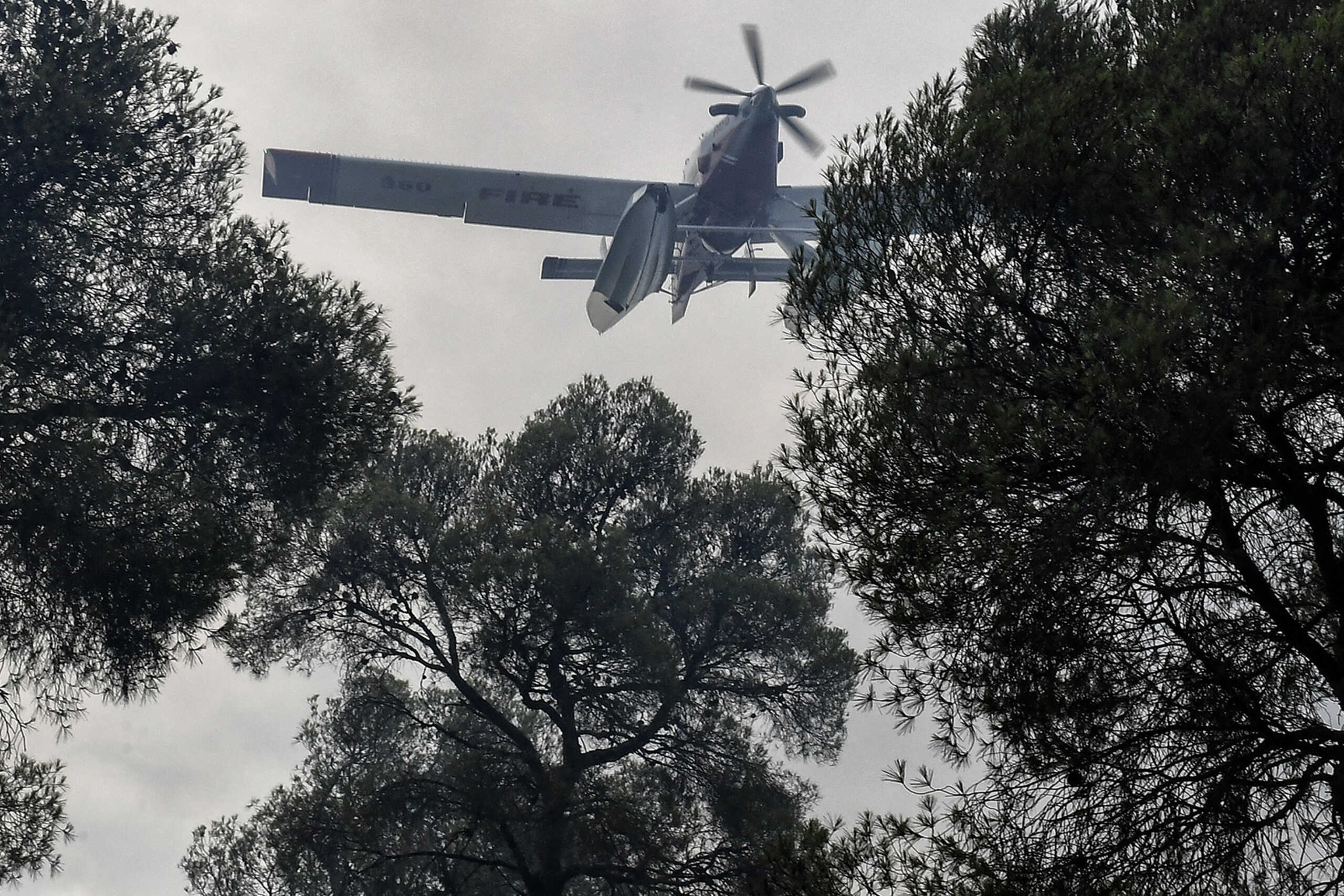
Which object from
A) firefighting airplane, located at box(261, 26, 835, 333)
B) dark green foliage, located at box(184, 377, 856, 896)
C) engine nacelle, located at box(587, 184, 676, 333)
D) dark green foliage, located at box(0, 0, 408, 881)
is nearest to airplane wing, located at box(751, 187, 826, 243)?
firefighting airplane, located at box(261, 26, 835, 333)

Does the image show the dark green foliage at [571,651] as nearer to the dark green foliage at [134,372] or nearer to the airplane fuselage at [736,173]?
the dark green foliage at [134,372]

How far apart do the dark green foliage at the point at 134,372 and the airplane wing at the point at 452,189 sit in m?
18.9

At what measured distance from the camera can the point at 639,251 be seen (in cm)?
2452

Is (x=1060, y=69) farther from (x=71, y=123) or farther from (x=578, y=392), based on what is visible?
(x=578, y=392)

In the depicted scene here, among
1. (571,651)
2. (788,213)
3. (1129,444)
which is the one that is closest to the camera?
(1129,444)

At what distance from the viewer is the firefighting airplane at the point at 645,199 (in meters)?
24.9

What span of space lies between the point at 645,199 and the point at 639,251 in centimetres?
100

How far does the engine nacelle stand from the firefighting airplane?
2cm

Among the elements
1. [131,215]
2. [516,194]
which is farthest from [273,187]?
[131,215]

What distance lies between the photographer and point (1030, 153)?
7.56m

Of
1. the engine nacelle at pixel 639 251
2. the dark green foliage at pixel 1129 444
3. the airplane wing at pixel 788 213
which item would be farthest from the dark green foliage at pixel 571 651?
the dark green foliage at pixel 1129 444

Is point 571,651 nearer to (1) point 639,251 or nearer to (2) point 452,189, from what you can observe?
(1) point 639,251

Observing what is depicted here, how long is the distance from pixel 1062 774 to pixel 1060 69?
14.6ft

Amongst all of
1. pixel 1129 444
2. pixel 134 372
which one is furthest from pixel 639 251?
pixel 1129 444
